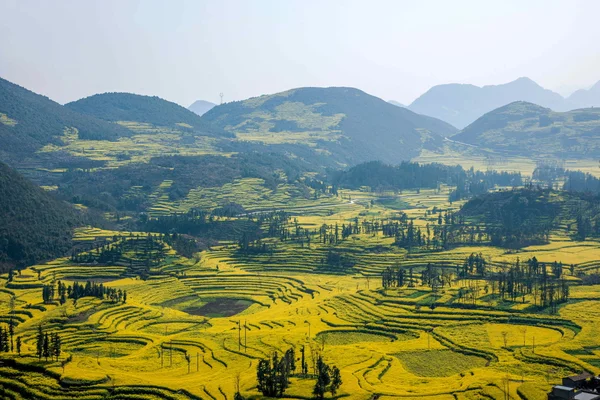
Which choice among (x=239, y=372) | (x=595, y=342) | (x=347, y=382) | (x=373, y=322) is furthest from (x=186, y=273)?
(x=595, y=342)

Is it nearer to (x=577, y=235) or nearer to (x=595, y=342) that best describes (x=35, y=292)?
(x=595, y=342)

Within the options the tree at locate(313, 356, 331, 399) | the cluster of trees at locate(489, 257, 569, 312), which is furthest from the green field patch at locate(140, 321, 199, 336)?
the cluster of trees at locate(489, 257, 569, 312)

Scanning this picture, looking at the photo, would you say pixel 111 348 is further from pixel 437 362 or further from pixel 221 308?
pixel 437 362

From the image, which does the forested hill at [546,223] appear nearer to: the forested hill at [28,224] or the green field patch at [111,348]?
the green field patch at [111,348]

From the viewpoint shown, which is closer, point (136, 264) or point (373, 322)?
point (373, 322)

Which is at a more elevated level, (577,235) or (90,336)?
(577,235)

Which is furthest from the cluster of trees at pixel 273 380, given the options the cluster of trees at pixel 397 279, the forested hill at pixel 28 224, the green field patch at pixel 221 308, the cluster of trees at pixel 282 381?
the forested hill at pixel 28 224

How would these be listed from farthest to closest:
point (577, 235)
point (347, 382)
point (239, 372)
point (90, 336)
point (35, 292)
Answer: point (577, 235)
point (35, 292)
point (90, 336)
point (239, 372)
point (347, 382)
